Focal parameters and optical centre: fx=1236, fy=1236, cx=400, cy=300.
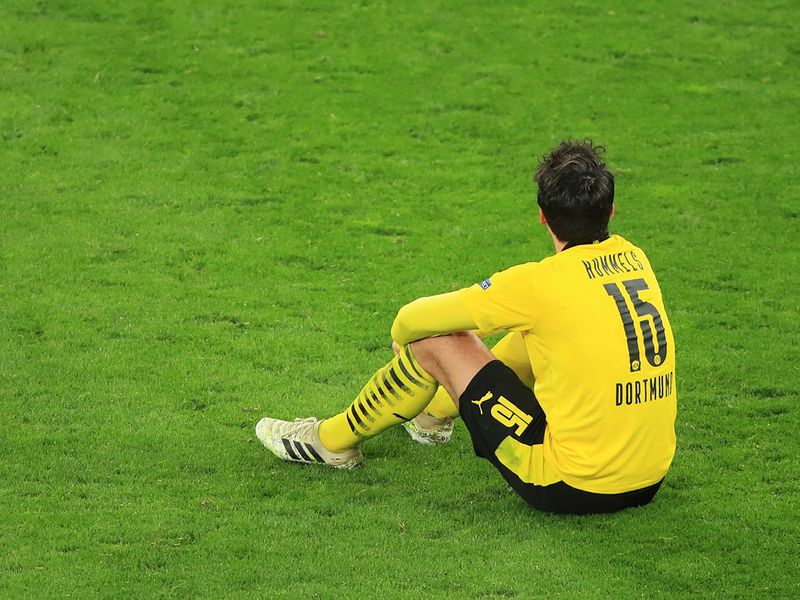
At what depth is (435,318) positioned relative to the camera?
4.97 meters

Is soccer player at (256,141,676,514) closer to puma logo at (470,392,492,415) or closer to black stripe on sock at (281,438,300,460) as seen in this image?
puma logo at (470,392,492,415)

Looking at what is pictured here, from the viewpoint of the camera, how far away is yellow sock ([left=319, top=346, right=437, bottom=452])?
17.1 ft

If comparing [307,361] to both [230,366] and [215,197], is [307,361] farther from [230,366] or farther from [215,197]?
[215,197]

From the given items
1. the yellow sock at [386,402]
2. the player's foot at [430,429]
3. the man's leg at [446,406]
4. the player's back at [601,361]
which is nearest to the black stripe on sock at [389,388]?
the yellow sock at [386,402]

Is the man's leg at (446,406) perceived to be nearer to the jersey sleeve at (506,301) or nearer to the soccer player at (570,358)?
the soccer player at (570,358)

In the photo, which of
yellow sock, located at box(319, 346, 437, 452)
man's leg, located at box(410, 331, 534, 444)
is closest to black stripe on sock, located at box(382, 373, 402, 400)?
yellow sock, located at box(319, 346, 437, 452)

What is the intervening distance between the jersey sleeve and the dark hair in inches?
8.3

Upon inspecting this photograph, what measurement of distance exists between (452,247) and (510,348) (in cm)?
265

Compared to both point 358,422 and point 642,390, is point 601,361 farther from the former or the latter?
point 358,422

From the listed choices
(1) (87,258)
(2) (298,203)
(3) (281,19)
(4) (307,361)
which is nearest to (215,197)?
(2) (298,203)

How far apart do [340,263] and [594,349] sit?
3.39 metres

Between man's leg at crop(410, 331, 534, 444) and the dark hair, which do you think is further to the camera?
man's leg at crop(410, 331, 534, 444)

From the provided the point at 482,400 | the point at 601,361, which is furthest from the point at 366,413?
the point at 601,361

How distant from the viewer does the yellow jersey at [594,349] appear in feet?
15.5
